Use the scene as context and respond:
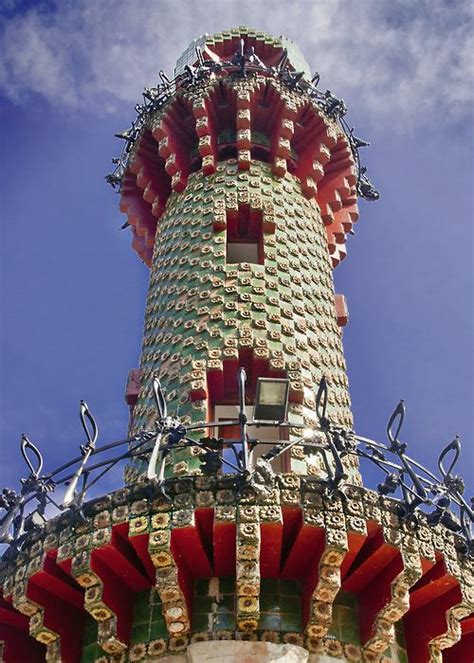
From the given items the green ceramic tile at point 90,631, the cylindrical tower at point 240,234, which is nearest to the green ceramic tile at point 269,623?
the green ceramic tile at point 90,631

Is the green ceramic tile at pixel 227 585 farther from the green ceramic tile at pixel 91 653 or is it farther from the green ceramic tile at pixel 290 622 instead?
the green ceramic tile at pixel 91 653

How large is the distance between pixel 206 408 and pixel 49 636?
355cm

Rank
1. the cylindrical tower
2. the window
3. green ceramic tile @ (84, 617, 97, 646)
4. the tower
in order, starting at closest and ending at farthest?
the tower, green ceramic tile @ (84, 617, 97, 646), the cylindrical tower, the window

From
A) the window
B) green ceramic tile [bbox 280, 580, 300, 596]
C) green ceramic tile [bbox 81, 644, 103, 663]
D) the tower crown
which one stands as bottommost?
green ceramic tile [bbox 81, 644, 103, 663]

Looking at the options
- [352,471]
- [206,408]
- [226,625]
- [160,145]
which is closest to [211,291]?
[206,408]

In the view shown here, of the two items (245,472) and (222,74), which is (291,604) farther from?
(222,74)

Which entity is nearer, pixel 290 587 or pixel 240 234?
pixel 290 587

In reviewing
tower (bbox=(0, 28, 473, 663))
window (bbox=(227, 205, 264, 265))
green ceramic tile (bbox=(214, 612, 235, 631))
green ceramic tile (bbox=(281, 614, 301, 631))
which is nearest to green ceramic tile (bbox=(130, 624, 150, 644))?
tower (bbox=(0, 28, 473, 663))

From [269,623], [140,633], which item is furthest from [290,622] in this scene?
[140,633]

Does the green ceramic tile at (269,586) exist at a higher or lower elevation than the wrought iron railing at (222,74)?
lower

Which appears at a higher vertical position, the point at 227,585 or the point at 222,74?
the point at 222,74

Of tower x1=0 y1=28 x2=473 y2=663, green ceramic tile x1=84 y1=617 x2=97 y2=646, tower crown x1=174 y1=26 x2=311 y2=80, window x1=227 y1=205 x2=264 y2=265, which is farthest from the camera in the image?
tower crown x1=174 y1=26 x2=311 y2=80

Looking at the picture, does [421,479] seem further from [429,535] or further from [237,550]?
[237,550]

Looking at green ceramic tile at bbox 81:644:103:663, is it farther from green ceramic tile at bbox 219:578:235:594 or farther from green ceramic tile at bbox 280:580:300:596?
green ceramic tile at bbox 280:580:300:596
